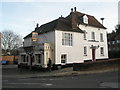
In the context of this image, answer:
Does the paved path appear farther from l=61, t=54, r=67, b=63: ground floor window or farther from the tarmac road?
l=61, t=54, r=67, b=63: ground floor window

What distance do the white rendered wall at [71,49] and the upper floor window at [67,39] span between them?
54 cm

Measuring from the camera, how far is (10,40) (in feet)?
160

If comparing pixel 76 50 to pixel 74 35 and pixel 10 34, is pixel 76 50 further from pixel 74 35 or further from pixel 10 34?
pixel 10 34

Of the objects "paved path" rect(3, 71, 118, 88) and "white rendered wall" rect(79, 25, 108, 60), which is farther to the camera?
"white rendered wall" rect(79, 25, 108, 60)

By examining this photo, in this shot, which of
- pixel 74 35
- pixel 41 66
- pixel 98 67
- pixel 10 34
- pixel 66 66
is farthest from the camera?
pixel 10 34

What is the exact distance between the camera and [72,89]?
775 cm

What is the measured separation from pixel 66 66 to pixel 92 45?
8.25 metres

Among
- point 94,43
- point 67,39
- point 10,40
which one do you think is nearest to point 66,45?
point 67,39

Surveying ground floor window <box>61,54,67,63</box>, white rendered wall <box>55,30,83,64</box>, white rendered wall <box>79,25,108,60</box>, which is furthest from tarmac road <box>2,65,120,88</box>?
white rendered wall <box>79,25,108,60</box>

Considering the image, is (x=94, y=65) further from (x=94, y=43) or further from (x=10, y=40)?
(x=10, y=40)

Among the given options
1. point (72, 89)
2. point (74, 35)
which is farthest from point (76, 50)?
point (72, 89)

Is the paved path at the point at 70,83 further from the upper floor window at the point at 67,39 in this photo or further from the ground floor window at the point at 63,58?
the upper floor window at the point at 67,39

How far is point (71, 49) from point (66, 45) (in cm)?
113

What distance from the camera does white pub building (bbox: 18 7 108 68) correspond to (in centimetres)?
2002
